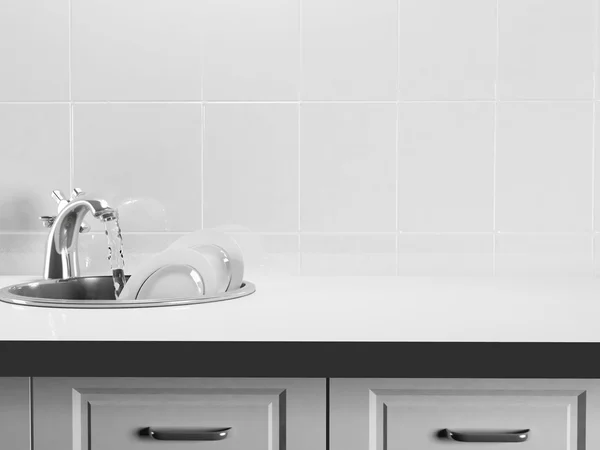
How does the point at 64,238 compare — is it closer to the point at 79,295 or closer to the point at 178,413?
the point at 79,295

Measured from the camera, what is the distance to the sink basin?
0.95m

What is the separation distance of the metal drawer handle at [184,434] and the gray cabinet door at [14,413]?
0.50ft

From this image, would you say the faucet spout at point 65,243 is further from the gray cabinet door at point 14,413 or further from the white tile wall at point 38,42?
the gray cabinet door at point 14,413

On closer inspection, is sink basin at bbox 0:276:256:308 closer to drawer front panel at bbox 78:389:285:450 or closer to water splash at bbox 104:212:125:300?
water splash at bbox 104:212:125:300

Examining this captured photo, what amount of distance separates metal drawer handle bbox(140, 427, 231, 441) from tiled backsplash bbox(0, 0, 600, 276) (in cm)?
65

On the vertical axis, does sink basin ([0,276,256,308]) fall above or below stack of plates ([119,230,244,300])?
below

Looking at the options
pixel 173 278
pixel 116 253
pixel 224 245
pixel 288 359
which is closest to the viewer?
pixel 288 359

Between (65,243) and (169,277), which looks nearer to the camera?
(169,277)

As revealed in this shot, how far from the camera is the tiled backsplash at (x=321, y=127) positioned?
1.37m

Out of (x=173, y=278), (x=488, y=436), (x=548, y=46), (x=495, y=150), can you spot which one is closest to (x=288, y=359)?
(x=488, y=436)

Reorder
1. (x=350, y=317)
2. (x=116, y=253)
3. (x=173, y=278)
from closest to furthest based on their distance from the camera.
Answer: (x=350, y=317)
(x=173, y=278)
(x=116, y=253)

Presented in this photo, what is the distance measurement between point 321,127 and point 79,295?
66 cm

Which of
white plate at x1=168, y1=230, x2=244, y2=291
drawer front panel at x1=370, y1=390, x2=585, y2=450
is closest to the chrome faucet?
white plate at x1=168, y1=230, x2=244, y2=291

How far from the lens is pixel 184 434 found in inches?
30.3
